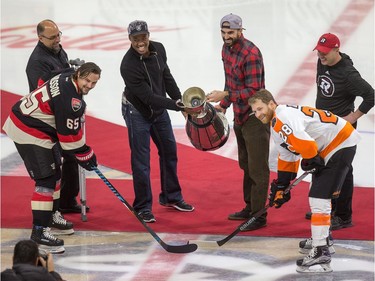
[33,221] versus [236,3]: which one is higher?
[236,3]

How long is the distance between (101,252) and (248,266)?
86 cm

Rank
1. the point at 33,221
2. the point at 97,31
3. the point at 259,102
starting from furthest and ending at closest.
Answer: the point at 97,31 → the point at 33,221 → the point at 259,102

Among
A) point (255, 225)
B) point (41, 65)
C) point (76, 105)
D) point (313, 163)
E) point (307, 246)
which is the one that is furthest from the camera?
point (41, 65)

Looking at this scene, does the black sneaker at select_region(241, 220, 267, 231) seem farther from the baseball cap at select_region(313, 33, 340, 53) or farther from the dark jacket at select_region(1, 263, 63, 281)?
the dark jacket at select_region(1, 263, 63, 281)

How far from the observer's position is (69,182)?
246 inches

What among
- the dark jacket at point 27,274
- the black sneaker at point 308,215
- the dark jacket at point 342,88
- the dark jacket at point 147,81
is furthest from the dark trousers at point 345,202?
the dark jacket at point 27,274

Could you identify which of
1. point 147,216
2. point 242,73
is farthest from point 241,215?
point 242,73

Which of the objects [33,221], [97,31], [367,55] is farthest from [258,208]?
[97,31]

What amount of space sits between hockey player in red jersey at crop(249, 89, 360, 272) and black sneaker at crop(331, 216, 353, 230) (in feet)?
1.85

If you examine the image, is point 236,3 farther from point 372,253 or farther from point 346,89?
point 372,253

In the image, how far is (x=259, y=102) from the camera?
17.1 ft

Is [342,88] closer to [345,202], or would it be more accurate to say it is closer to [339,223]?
[345,202]

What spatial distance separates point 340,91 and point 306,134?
0.89 metres

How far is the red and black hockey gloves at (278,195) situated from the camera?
5.41 m
